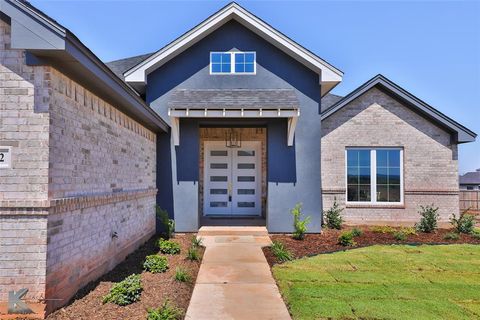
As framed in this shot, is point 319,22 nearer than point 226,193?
Yes

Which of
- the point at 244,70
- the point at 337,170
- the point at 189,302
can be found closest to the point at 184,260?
the point at 189,302

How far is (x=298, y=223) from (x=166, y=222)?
3.88 m

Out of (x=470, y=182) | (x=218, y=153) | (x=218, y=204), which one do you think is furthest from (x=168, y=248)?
(x=470, y=182)

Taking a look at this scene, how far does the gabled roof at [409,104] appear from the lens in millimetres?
13211

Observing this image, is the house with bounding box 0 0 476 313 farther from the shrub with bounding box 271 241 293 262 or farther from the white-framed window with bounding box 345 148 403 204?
the shrub with bounding box 271 241 293 262

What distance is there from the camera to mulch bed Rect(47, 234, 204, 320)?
4.56 m

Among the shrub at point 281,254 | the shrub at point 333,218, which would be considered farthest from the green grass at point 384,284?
the shrub at point 333,218

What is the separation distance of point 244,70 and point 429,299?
27.8 ft

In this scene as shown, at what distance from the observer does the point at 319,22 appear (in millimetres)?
11102

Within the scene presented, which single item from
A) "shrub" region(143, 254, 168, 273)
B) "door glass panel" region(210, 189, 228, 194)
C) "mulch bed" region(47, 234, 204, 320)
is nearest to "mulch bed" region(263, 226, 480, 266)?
"shrub" region(143, 254, 168, 273)

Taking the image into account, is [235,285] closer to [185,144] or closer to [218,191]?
[185,144]

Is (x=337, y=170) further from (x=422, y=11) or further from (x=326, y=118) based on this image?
(x=422, y=11)

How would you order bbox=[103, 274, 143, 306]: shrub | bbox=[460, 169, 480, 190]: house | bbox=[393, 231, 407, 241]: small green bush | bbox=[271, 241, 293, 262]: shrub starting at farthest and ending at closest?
bbox=[460, 169, 480, 190]: house, bbox=[393, 231, 407, 241]: small green bush, bbox=[271, 241, 293, 262]: shrub, bbox=[103, 274, 143, 306]: shrub

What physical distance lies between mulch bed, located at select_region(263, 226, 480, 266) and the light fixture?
480 cm
